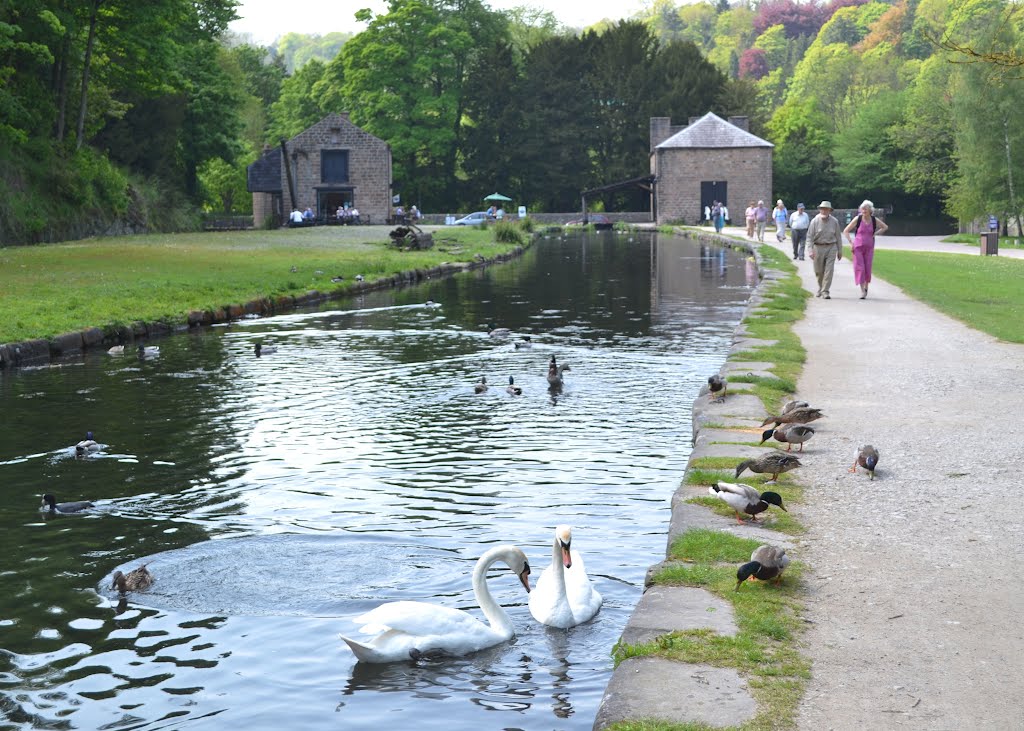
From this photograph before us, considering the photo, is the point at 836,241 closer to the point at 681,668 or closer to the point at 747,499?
the point at 747,499

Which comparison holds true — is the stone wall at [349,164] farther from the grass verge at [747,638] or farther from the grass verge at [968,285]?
the grass verge at [747,638]

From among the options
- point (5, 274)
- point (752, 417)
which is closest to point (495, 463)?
point (752, 417)

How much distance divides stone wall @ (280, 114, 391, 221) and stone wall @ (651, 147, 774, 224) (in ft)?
66.8

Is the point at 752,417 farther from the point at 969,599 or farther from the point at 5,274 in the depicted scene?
the point at 5,274

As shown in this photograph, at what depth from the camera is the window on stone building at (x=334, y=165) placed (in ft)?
292

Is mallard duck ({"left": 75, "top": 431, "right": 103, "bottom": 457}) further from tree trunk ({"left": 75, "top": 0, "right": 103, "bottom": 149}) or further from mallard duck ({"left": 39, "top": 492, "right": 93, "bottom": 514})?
tree trunk ({"left": 75, "top": 0, "right": 103, "bottom": 149})

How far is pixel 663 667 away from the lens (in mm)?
6070

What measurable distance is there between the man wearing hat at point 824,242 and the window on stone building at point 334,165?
66017mm

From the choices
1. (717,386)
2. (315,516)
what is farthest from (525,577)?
(717,386)

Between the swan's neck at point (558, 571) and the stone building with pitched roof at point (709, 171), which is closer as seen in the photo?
the swan's neck at point (558, 571)

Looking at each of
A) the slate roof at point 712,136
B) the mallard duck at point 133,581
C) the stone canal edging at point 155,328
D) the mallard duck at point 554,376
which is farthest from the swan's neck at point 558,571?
the slate roof at point 712,136

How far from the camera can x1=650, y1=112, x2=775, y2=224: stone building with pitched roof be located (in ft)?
298

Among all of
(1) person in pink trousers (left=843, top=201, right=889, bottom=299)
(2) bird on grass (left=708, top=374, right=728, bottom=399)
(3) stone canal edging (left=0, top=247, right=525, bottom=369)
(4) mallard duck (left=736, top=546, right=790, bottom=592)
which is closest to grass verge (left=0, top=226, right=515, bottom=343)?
(3) stone canal edging (left=0, top=247, right=525, bottom=369)

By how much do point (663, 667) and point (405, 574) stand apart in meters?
3.26
